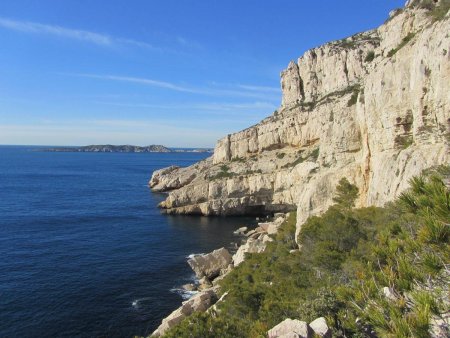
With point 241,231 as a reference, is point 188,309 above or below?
above

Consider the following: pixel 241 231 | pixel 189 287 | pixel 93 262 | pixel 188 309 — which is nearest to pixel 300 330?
pixel 188 309

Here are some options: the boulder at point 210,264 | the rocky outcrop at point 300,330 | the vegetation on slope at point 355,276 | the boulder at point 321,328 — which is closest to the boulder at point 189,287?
the boulder at point 210,264

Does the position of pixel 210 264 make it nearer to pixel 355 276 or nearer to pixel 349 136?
pixel 349 136

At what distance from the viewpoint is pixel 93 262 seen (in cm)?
4366

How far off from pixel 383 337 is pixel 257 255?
31640 millimetres

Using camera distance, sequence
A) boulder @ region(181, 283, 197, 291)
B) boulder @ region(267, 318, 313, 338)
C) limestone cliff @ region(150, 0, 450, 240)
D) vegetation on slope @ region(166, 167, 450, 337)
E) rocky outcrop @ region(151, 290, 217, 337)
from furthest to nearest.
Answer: boulder @ region(181, 283, 197, 291) < rocky outcrop @ region(151, 290, 217, 337) < limestone cliff @ region(150, 0, 450, 240) < boulder @ region(267, 318, 313, 338) < vegetation on slope @ region(166, 167, 450, 337)

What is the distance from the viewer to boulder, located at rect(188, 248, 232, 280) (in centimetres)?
4128

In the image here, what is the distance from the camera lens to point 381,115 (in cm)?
3362

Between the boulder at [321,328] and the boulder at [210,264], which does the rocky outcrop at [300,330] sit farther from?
the boulder at [210,264]

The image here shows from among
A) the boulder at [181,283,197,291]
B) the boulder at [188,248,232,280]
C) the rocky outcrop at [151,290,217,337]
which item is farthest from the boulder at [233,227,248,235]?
the rocky outcrop at [151,290,217,337]

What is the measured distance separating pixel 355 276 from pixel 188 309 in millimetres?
15575

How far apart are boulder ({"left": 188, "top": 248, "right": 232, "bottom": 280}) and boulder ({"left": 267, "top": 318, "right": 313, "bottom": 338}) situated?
30182mm

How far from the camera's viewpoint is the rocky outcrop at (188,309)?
27500 mm

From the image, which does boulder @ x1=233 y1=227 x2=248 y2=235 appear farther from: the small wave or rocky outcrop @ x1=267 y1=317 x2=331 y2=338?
rocky outcrop @ x1=267 y1=317 x2=331 y2=338
